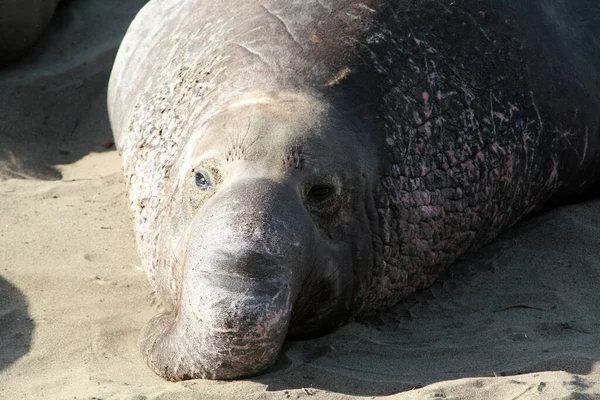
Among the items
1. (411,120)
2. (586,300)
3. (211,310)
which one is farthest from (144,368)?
(586,300)

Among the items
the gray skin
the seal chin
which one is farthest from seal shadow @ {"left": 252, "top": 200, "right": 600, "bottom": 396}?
the gray skin

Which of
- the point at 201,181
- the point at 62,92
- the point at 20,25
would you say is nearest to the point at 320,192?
the point at 201,181

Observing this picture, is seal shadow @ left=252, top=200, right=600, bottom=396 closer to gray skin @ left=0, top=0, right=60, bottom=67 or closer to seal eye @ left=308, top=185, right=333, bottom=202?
seal eye @ left=308, top=185, right=333, bottom=202

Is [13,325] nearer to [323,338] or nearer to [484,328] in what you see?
[323,338]

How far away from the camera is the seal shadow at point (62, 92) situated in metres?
5.98

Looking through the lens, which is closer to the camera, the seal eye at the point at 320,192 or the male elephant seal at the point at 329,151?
the male elephant seal at the point at 329,151

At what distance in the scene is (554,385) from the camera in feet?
10.7

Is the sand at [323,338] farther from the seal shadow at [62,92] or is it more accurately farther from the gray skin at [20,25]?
the gray skin at [20,25]

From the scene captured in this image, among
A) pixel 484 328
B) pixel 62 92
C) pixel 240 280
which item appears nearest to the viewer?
pixel 240 280

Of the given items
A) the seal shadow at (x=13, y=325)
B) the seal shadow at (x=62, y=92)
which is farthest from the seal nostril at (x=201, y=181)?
the seal shadow at (x=62, y=92)

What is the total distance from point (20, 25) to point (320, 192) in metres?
3.74

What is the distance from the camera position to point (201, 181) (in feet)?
11.9

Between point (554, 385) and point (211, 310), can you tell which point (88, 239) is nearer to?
point (211, 310)

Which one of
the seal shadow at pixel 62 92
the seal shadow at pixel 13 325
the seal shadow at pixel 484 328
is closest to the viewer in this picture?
the seal shadow at pixel 484 328
